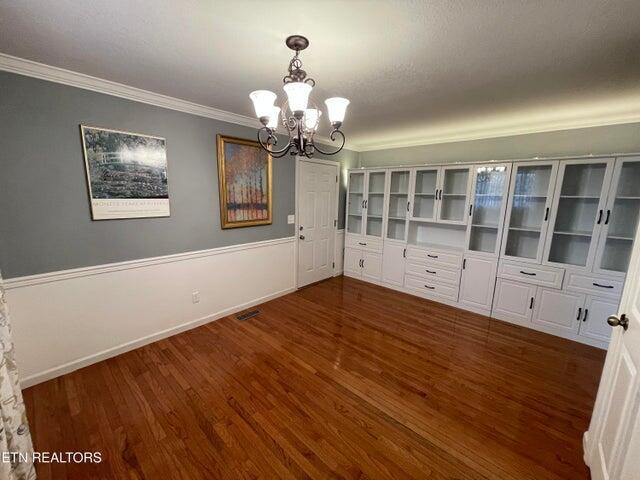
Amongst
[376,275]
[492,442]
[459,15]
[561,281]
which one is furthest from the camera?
[376,275]

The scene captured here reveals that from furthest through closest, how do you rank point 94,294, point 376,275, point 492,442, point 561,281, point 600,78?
point 376,275, point 561,281, point 94,294, point 600,78, point 492,442

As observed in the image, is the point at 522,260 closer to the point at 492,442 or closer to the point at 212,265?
the point at 492,442

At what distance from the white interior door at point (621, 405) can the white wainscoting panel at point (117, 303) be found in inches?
125

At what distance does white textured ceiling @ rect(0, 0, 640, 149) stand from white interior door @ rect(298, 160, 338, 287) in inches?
65.3

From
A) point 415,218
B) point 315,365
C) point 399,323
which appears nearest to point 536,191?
point 415,218

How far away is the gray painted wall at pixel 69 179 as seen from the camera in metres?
1.83

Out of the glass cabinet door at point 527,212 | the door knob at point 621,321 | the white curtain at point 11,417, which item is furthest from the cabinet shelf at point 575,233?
the white curtain at point 11,417

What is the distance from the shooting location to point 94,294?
2.23 metres

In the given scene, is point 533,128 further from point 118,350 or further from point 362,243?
point 118,350

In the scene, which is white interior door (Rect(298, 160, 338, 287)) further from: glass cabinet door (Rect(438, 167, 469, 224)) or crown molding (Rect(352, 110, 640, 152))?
glass cabinet door (Rect(438, 167, 469, 224))

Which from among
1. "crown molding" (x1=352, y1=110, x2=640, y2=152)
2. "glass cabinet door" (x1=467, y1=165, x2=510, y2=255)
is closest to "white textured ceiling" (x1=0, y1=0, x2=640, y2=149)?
"crown molding" (x1=352, y1=110, x2=640, y2=152)

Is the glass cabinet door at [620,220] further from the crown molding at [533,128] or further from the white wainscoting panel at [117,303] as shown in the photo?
the white wainscoting panel at [117,303]

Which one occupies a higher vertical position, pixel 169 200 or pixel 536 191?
pixel 536 191

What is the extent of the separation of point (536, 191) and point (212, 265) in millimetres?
3923
